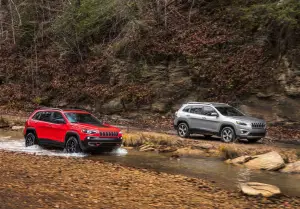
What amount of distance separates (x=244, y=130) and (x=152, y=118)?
29.5ft

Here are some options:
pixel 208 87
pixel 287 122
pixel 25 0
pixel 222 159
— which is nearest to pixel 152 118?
pixel 208 87

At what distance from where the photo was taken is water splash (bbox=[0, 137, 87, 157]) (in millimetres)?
14648

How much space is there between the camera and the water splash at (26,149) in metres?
14.6

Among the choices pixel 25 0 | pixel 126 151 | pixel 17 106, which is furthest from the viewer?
pixel 25 0

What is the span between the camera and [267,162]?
1315cm

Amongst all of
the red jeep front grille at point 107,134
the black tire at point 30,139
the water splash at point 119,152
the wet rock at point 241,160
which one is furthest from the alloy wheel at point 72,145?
the wet rock at point 241,160

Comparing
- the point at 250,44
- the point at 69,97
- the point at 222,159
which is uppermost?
the point at 250,44

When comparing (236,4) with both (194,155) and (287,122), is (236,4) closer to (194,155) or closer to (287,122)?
(287,122)

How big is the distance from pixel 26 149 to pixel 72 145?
2518mm

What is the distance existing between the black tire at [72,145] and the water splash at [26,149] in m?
0.17

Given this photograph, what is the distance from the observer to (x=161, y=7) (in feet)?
97.7

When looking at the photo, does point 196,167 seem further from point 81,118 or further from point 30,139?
point 30,139

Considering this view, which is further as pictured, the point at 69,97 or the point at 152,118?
the point at 69,97

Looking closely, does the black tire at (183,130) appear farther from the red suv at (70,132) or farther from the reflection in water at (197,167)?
the red suv at (70,132)
